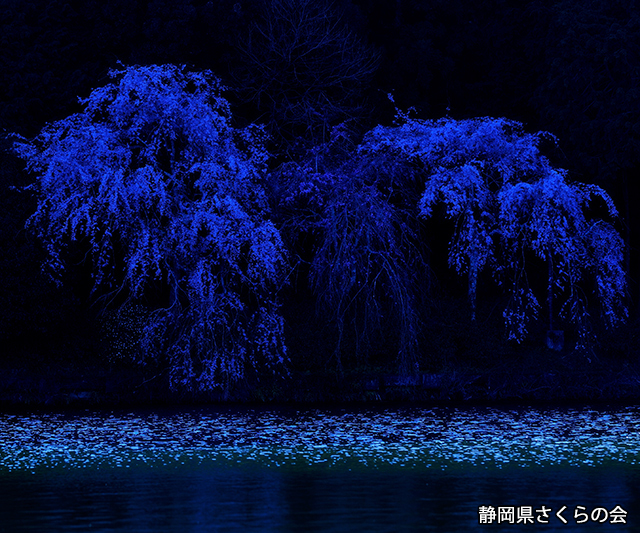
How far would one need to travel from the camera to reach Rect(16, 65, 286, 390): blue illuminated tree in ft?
76.8

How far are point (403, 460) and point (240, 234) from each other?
8.20 m

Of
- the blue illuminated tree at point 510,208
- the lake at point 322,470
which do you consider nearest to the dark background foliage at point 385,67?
the blue illuminated tree at point 510,208

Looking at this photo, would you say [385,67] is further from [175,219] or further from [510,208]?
[175,219]

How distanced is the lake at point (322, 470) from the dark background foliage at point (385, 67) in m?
6.21

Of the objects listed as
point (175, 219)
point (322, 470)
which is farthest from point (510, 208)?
point (322, 470)

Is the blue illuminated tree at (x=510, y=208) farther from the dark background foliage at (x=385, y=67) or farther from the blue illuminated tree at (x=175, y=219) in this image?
the blue illuminated tree at (x=175, y=219)

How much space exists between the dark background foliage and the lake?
621 cm

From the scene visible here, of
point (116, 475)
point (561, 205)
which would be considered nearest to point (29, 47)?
point (561, 205)

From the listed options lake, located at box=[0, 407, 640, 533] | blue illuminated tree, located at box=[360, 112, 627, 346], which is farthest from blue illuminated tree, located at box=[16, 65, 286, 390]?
blue illuminated tree, located at box=[360, 112, 627, 346]

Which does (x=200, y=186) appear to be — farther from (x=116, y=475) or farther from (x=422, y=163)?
(x=116, y=475)

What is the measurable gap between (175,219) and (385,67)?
37.3ft

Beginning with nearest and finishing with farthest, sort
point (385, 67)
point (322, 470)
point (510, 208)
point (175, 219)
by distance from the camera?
point (322, 470)
point (175, 219)
point (510, 208)
point (385, 67)

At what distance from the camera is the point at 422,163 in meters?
27.2

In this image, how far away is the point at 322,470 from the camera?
16.2 metres
